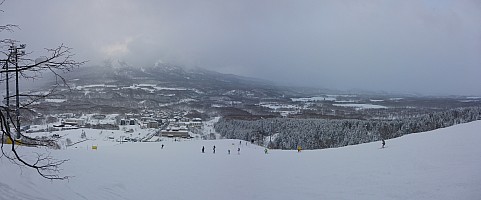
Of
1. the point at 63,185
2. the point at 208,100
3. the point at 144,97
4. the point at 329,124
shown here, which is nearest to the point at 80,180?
the point at 63,185

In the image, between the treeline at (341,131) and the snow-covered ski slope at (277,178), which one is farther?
the treeline at (341,131)

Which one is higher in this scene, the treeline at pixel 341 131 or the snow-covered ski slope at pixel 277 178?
the snow-covered ski slope at pixel 277 178

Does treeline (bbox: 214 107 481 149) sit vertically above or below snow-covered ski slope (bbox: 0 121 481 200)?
below

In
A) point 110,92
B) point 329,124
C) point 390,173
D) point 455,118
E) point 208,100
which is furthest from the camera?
point 208,100

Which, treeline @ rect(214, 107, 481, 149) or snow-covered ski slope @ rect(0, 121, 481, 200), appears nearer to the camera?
snow-covered ski slope @ rect(0, 121, 481, 200)

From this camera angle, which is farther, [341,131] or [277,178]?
[341,131]

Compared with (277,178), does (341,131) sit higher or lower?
lower

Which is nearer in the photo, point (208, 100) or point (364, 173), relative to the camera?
point (364, 173)

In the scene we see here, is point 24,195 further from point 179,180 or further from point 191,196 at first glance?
point 179,180
